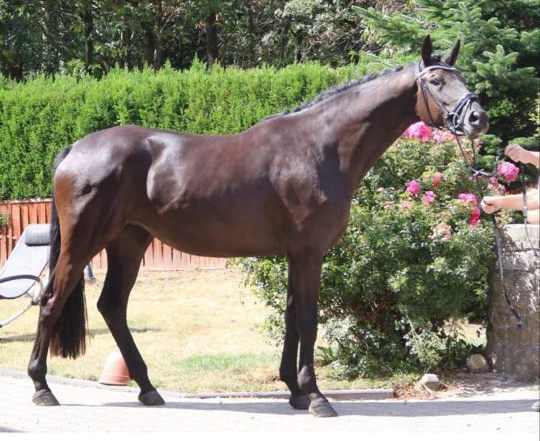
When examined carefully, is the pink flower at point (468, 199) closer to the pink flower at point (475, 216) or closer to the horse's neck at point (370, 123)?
the pink flower at point (475, 216)

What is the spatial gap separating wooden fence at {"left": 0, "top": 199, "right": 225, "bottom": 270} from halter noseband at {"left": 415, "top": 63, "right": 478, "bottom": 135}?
927cm

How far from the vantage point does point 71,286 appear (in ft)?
24.1

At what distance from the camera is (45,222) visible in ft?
54.3

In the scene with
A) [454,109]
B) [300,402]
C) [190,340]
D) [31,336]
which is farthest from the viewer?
[31,336]

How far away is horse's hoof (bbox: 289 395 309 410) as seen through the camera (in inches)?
288

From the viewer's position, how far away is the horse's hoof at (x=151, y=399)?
7.41 m

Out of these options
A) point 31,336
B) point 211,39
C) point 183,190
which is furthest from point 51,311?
point 211,39

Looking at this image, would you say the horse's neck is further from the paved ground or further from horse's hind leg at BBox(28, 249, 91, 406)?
horse's hind leg at BBox(28, 249, 91, 406)

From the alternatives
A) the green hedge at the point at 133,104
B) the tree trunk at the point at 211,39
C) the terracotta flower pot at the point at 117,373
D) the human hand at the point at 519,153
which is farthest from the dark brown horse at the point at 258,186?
the tree trunk at the point at 211,39

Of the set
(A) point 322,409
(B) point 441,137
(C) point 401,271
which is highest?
(B) point 441,137

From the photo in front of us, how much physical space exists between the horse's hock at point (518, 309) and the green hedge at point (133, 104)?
21.5ft

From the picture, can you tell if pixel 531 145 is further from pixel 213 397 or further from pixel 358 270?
pixel 213 397

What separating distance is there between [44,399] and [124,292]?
1.06 m

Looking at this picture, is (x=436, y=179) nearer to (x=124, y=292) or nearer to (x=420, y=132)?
(x=420, y=132)
